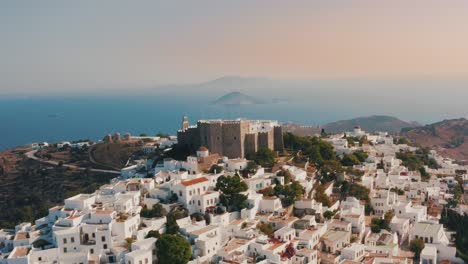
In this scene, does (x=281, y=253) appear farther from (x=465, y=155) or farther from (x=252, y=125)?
(x=465, y=155)

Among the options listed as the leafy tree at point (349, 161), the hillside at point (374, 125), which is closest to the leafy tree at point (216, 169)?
the leafy tree at point (349, 161)

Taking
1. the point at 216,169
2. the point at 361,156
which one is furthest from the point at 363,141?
the point at 216,169

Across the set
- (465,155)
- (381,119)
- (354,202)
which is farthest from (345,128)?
(354,202)

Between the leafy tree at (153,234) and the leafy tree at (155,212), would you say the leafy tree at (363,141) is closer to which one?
the leafy tree at (155,212)

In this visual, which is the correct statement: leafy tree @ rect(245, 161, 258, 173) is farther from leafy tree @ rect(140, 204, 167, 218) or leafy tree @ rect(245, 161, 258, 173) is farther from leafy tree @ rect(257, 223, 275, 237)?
leafy tree @ rect(140, 204, 167, 218)

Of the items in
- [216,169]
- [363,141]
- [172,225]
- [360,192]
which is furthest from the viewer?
[363,141]

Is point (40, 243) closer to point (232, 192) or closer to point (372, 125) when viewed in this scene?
point (232, 192)
